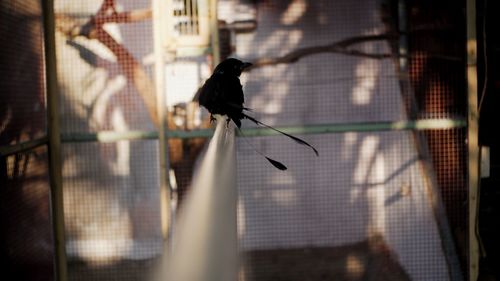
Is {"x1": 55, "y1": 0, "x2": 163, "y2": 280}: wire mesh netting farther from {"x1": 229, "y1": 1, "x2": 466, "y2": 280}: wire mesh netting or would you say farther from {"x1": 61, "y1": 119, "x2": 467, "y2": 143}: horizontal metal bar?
{"x1": 229, "y1": 1, "x2": 466, "y2": 280}: wire mesh netting

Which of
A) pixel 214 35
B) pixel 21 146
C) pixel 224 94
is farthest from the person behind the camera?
pixel 214 35

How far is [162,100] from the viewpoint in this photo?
3.41m

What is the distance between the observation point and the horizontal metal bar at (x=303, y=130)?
3422 millimetres

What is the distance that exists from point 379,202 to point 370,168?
196 millimetres

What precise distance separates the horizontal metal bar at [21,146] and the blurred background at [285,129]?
0.10m

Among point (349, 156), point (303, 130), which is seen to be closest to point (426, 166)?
point (349, 156)

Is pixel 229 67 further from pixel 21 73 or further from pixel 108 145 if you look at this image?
pixel 108 145

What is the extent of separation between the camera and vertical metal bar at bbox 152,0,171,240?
11.1ft

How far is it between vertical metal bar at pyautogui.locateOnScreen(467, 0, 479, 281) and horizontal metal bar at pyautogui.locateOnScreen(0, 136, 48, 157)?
2290 millimetres

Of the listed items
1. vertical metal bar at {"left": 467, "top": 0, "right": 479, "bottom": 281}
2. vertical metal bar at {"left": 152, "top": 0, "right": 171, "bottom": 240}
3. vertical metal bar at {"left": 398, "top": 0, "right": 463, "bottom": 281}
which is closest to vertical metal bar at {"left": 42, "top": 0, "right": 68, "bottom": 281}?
vertical metal bar at {"left": 152, "top": 0, "right": 171, "bottom": 240}

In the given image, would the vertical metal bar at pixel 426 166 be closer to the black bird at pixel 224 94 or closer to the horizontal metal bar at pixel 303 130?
the horizontal metal bar at pixel 303 130

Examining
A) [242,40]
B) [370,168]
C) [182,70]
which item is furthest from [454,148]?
[182,70]

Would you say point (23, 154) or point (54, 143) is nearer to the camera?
point (23, 154)

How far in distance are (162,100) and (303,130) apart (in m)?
0.79
